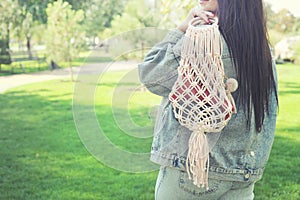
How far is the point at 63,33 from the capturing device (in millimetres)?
12203

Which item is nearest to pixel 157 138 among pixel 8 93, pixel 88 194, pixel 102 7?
pixel 88 194

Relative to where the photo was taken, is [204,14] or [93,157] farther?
[93,157]

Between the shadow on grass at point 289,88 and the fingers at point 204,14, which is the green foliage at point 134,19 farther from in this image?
the fingers at point 204,14

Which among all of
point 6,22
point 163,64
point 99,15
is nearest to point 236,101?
point 163,64

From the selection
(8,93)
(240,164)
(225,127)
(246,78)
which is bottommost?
(8,93)

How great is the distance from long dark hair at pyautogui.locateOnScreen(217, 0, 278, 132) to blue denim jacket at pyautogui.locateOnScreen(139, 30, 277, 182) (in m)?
0.03

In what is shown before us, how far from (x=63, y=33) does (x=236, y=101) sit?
1132cm

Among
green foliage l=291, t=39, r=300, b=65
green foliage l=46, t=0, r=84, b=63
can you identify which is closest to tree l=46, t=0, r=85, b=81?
green foliage l=46, t=0, r=84, b=63

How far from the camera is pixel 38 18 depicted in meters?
17.5

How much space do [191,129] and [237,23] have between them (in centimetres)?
35

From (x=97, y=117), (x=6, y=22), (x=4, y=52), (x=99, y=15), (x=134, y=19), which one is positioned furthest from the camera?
(x=99, y=15)

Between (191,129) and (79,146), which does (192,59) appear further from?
(79,146)

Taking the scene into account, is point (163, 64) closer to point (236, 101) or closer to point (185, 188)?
point (236, 101)

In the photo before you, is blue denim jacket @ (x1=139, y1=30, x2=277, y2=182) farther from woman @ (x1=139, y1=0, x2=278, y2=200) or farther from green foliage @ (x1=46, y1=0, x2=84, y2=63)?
green foliage @ (x1=46, y1=0, x2=84, y2=63)
